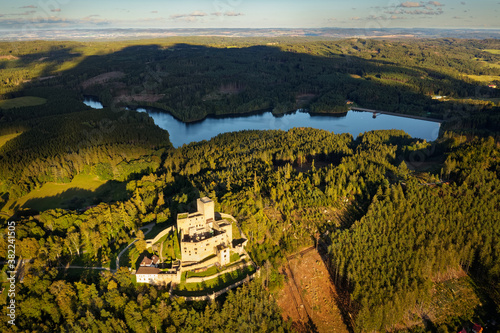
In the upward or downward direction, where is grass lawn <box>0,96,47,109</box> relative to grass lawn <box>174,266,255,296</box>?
upward

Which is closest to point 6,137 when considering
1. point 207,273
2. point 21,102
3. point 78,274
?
point 21,102

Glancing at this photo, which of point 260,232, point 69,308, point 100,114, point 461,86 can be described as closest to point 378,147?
point 260,232

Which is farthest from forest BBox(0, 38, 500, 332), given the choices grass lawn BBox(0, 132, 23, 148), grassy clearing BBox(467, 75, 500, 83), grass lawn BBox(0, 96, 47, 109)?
grassy clearing BBox(467, 75, 500, 83)

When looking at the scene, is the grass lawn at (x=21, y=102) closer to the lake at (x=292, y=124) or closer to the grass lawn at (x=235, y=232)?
the lake at (x=292, y=124)

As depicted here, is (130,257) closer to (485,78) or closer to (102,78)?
(102,78)

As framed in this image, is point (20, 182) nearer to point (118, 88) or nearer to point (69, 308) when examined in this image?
point (69, 308)

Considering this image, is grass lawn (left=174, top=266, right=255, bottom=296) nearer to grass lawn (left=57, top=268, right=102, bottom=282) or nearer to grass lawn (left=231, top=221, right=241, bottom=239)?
grass lawn (left=231, top=221, right=241, bottom=239)
